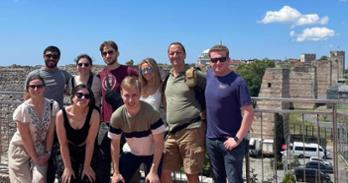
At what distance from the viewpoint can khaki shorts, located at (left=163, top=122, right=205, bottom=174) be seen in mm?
4398

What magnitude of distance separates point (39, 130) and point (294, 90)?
30.6 metres

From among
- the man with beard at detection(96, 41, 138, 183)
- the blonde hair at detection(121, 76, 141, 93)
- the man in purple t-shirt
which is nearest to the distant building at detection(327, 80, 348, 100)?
the man in purple t-shirt

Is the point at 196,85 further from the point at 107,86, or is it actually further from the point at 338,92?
the point at 338,92

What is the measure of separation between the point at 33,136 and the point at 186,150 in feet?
4.90

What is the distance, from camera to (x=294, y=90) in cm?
3306

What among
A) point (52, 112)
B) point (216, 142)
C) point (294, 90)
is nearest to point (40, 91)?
point (52, 112)

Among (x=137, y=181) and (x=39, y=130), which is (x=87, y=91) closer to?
(x=39, y=130)

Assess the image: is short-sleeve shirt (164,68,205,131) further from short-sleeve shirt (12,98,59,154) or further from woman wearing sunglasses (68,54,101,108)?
short-sleeve shirt (12,98,59,154)

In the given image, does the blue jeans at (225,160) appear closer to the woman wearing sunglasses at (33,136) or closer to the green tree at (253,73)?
the woman wearing sunglasses at (33,136)

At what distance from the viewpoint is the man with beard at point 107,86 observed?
177 inches

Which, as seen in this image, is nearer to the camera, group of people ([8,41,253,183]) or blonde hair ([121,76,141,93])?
blonde hair ([121,76,141,93])

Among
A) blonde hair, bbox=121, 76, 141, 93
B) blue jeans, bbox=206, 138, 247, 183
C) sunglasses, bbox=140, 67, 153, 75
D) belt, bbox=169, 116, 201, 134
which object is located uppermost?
sunglasses, bbox=140, 67, 153, 75

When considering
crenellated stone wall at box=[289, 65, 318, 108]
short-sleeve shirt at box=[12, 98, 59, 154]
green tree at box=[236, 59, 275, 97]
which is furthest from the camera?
green tree at box=[236, 59, 275, 97]

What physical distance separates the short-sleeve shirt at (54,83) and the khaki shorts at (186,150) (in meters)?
1.33
